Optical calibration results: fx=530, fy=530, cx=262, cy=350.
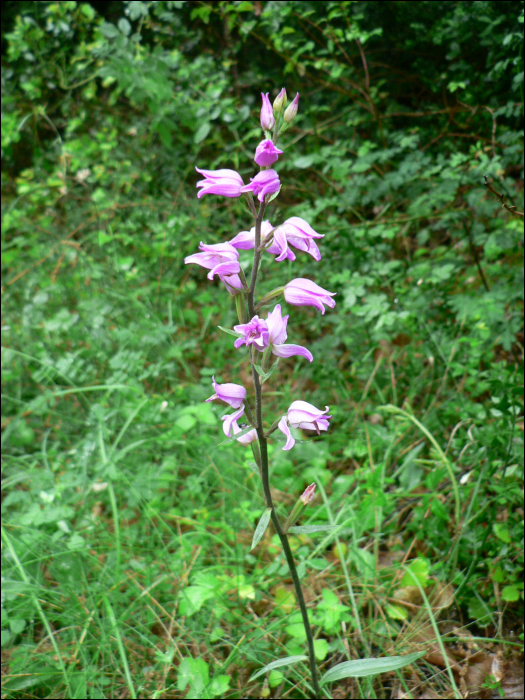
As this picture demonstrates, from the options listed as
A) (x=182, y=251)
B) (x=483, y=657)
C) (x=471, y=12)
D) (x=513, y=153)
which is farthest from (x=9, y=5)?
(x=483, y=657)

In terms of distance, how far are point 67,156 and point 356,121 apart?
2657mm

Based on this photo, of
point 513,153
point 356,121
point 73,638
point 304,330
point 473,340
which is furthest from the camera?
point 304,330

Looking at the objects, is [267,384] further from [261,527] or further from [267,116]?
[267,116]

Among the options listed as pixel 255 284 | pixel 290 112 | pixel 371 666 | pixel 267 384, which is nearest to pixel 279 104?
pixel 290 112

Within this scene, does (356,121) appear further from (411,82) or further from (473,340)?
(473,340)

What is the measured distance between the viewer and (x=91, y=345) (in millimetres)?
2906

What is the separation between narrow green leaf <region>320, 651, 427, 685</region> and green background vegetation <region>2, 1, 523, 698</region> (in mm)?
318

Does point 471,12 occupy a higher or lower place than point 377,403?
higher

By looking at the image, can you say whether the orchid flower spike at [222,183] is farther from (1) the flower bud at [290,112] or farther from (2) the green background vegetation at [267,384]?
(2) the green background vegetation at [267,384]

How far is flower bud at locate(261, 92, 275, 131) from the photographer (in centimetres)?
100

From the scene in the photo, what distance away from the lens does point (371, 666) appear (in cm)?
106

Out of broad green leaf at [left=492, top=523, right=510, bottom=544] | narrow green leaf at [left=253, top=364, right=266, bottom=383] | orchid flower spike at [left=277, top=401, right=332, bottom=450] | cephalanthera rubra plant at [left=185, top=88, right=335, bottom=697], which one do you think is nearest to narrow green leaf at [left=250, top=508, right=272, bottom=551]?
cephalanthera rubra plant at [left=185, top=88, right=335, bottom=697]

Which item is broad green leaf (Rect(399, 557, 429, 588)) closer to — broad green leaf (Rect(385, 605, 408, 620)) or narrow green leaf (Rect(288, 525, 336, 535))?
broad green leaf (Rect(385, 605, 408, 620))

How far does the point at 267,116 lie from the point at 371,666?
1.10 meters
